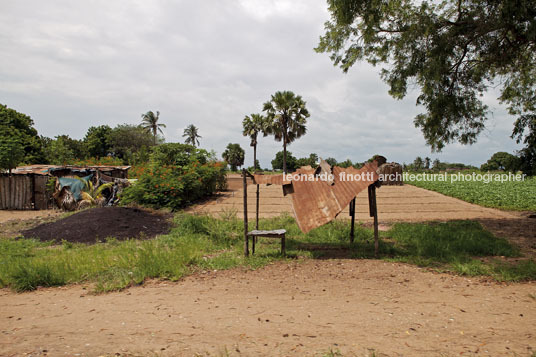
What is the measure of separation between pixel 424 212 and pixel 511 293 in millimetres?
9046

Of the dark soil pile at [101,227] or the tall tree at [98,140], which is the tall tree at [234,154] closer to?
the tall tree at [98,140]

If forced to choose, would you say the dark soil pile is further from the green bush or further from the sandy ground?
the sandy ground

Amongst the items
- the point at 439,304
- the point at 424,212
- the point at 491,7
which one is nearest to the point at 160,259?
the point at 439,304

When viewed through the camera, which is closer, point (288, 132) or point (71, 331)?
point (71, 331)

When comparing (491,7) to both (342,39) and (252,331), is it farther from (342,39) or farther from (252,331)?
(252,331)

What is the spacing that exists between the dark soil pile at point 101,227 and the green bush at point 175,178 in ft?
8.18

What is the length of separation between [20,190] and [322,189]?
13.8 meters

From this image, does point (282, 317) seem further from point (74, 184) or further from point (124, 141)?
point (124, 141)

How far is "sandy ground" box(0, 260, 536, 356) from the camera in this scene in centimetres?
294

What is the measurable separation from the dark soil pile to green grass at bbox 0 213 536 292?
1.73ft

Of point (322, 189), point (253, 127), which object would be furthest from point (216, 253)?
point (253, 127)

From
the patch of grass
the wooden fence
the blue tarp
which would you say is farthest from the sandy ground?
the wooden fence

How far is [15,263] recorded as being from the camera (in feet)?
18.4

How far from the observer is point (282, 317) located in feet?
12.1
